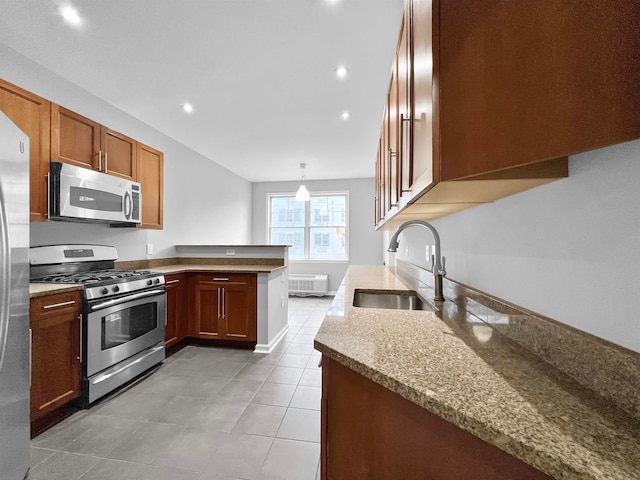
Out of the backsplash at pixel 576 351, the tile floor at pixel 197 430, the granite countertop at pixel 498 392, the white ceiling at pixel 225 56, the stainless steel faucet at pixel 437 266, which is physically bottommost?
the tile floor at pixel 197 430

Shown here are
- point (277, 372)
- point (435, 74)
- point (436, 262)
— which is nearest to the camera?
point (435, 74)

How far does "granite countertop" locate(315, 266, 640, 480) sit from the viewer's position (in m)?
0.44

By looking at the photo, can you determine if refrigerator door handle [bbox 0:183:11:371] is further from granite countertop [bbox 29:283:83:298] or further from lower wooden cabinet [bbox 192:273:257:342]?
lower wooden cabinet [bbox 192:273:257:342]

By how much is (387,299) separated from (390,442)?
1.21m

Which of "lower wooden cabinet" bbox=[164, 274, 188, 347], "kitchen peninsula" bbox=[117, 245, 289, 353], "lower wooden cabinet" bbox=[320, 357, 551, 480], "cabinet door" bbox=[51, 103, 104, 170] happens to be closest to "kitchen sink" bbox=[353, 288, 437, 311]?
"lower wooden cabinet" bbox=[320, 357, 551, 480]

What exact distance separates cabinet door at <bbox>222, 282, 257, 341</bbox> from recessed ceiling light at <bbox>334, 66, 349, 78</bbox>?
2267mm

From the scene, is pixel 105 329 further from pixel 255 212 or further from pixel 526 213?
pixel 255 212

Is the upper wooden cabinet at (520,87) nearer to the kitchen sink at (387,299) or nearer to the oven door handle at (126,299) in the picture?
the kitchen sink at (387,299)

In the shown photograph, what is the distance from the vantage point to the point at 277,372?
272cm

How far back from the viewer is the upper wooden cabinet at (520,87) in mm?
536

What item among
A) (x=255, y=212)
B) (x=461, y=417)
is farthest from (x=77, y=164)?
(x=255, y=212)

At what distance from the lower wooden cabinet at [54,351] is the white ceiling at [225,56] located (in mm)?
1849

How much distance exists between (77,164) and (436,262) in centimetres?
287

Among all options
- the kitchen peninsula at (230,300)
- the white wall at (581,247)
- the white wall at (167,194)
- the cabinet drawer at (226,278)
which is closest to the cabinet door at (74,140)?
the white wall at (167,194)
